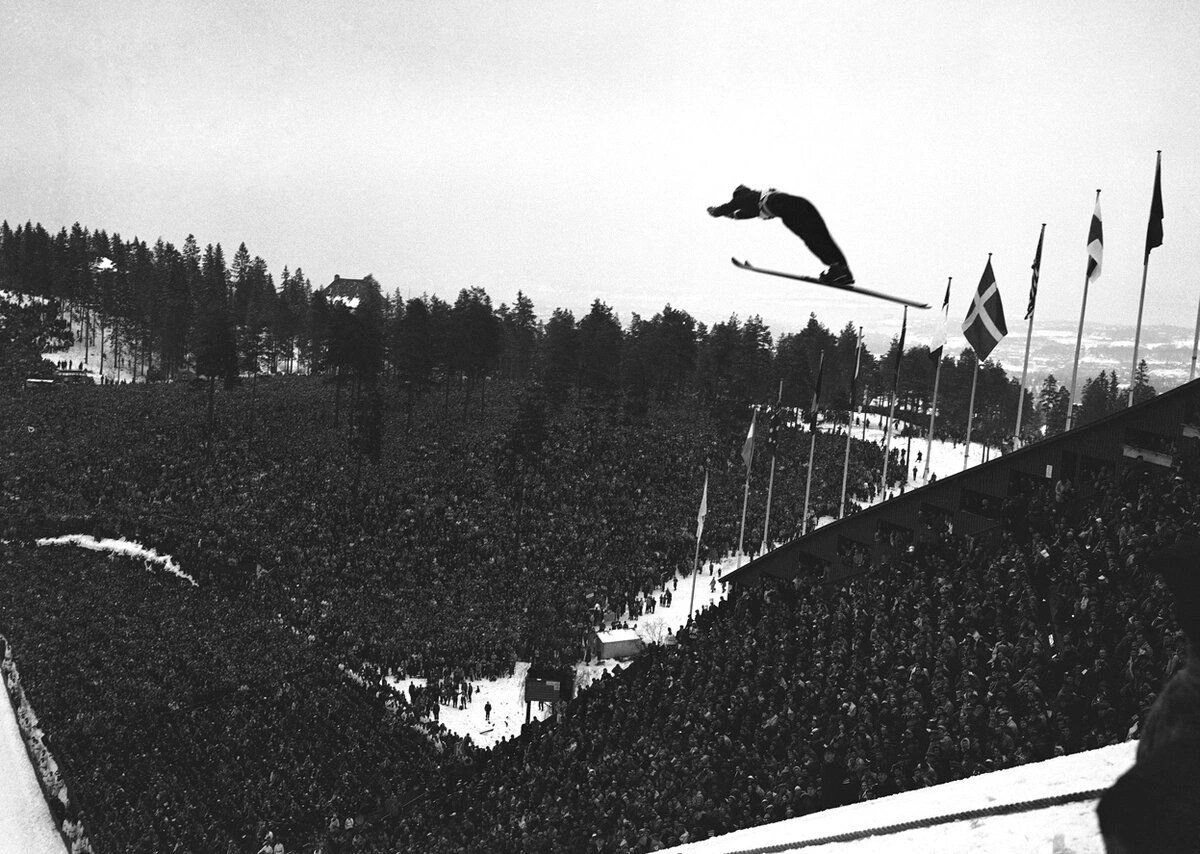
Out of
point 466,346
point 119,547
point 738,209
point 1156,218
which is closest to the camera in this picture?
point 738,209

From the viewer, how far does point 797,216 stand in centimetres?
641

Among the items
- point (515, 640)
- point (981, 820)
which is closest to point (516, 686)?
point (515, 640)

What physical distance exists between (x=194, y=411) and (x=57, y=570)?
20458mm

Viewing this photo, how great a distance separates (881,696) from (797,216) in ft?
30.8

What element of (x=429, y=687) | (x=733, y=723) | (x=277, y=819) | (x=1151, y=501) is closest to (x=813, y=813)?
(x=733, y=723)

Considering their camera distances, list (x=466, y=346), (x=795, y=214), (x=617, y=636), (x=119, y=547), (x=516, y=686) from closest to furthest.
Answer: (x=795, y=214), (x=516, y=686), (x=617, y=636), (x=119, y=547), (x=466, y=346)

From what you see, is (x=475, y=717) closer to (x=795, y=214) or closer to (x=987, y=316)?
(x=987, y=316)

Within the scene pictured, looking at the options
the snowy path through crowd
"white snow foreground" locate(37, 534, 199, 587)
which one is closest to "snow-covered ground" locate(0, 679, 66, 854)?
the snowy path through crowd

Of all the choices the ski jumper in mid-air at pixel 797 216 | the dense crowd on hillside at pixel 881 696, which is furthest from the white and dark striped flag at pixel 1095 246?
the ski jumper in mid-air at pixel 797 216

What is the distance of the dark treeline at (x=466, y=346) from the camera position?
53.1m

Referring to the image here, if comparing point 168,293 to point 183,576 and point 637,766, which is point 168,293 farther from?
point 637,766

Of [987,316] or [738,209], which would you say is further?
[987,316]

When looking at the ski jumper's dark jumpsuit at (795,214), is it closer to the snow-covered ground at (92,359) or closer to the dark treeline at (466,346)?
the dark treeline at (466,346)

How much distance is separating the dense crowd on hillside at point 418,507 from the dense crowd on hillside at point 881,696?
29.7ft
